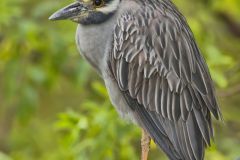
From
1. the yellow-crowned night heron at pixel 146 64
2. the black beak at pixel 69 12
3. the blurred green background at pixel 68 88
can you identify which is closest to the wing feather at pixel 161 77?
the yellow-crowned night heron at pixel 146 64

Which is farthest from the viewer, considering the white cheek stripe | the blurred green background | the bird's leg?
the blurred green background

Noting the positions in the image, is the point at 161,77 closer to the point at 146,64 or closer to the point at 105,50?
→ the point at 146,64

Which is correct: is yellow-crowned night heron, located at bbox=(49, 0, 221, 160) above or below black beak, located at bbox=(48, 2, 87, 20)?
below

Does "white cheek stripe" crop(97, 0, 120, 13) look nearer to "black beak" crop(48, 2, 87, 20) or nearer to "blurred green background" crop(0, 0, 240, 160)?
"black beak" crop(48, 2, 87, 20)

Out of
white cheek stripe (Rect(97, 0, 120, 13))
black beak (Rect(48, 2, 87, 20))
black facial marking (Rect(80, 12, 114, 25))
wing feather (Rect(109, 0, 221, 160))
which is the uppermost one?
black beak (Rect(48, 2, 87, 20))

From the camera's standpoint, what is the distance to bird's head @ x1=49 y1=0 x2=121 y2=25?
8.31 m

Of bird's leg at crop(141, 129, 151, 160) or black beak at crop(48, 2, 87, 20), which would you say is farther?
bird's leg at crop(141, 129, 151, 160)

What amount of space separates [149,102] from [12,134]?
3.02m

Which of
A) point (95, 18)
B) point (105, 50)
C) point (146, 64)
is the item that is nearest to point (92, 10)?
point (95, 18)

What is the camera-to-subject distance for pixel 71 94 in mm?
11586

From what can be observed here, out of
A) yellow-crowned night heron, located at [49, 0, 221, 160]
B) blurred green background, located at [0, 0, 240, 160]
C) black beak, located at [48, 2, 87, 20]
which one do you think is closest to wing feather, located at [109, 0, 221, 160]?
yellow-crowned night heron, located at [49, 0, 221, 160]

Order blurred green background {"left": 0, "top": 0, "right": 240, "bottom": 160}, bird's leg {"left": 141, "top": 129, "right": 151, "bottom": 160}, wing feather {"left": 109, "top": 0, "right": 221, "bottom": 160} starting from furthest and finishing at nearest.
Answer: blurred green background {"left": 0, "top": 0, "right": 240, "bottom": 160} < bird's leg {"left": 141, "top": 129, "right": 151, "bottom": 160} < wing feather {"left": 109, "top": 0, "right": 221, "bottom": 160}

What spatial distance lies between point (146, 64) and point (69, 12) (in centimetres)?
61

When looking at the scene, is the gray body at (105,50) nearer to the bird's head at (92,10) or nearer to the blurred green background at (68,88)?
the bird's head at (92,10)
